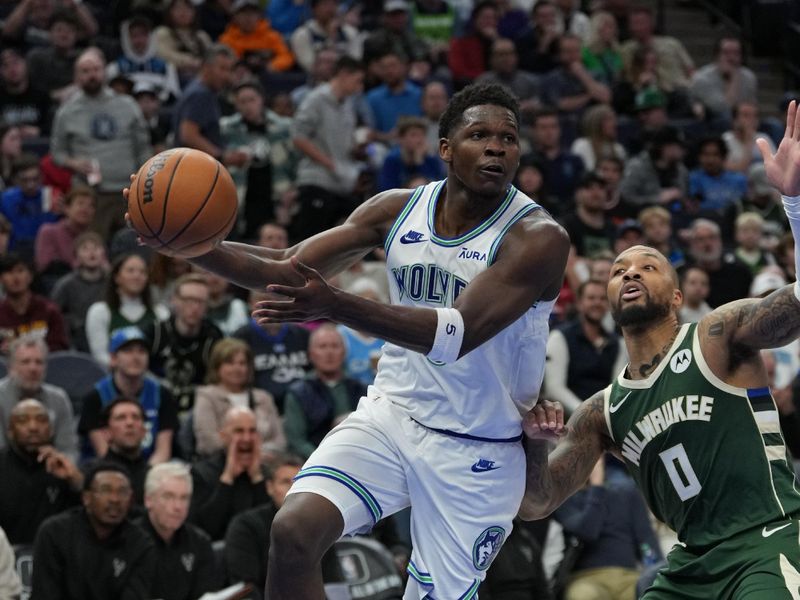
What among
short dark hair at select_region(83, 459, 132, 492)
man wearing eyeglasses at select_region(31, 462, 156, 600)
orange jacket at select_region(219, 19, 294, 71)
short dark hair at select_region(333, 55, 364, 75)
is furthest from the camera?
orange jacket at select_region(219, 19, 294, 71)

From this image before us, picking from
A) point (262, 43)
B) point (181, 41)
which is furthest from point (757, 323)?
point (262, 43)

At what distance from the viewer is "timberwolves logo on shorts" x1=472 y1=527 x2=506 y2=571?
5.52 m

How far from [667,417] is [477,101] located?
1466 mm

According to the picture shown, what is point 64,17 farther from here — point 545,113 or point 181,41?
point 545,113

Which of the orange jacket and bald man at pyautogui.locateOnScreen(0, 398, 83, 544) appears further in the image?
the orange jacket

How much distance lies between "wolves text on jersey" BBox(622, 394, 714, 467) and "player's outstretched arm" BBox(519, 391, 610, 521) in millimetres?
273

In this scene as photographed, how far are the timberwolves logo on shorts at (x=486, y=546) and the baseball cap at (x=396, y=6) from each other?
10.4 metres

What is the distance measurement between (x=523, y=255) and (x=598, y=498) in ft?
15.8

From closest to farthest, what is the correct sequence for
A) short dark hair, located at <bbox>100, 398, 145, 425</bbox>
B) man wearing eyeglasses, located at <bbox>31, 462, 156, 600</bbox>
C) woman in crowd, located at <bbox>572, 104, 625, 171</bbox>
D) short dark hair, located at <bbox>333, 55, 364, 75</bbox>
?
man wearing eyeglasses, located at <bbox>31, 462, 156, 600</bbox> < short dark hair, located at <bbox>100, 398, 145, 425</bbox> < short dark hair, located at <bbox>333, 55, 364, 75</bbox> < woman in crowd, located at <bbox>572, 104, 625, 171</bbox>

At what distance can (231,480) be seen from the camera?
9219 millimetres

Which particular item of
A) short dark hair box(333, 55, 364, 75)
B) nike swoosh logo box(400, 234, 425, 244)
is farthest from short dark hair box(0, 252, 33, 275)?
nike swoosh logo box(400, 234, 425, 244)

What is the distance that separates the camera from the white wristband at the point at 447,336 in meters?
4.85

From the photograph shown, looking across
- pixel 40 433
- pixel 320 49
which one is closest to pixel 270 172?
pixel 320 49

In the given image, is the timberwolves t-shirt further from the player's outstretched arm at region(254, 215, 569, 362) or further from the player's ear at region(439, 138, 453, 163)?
the player's outstretched arm at region(254, 215, 569, 362)
